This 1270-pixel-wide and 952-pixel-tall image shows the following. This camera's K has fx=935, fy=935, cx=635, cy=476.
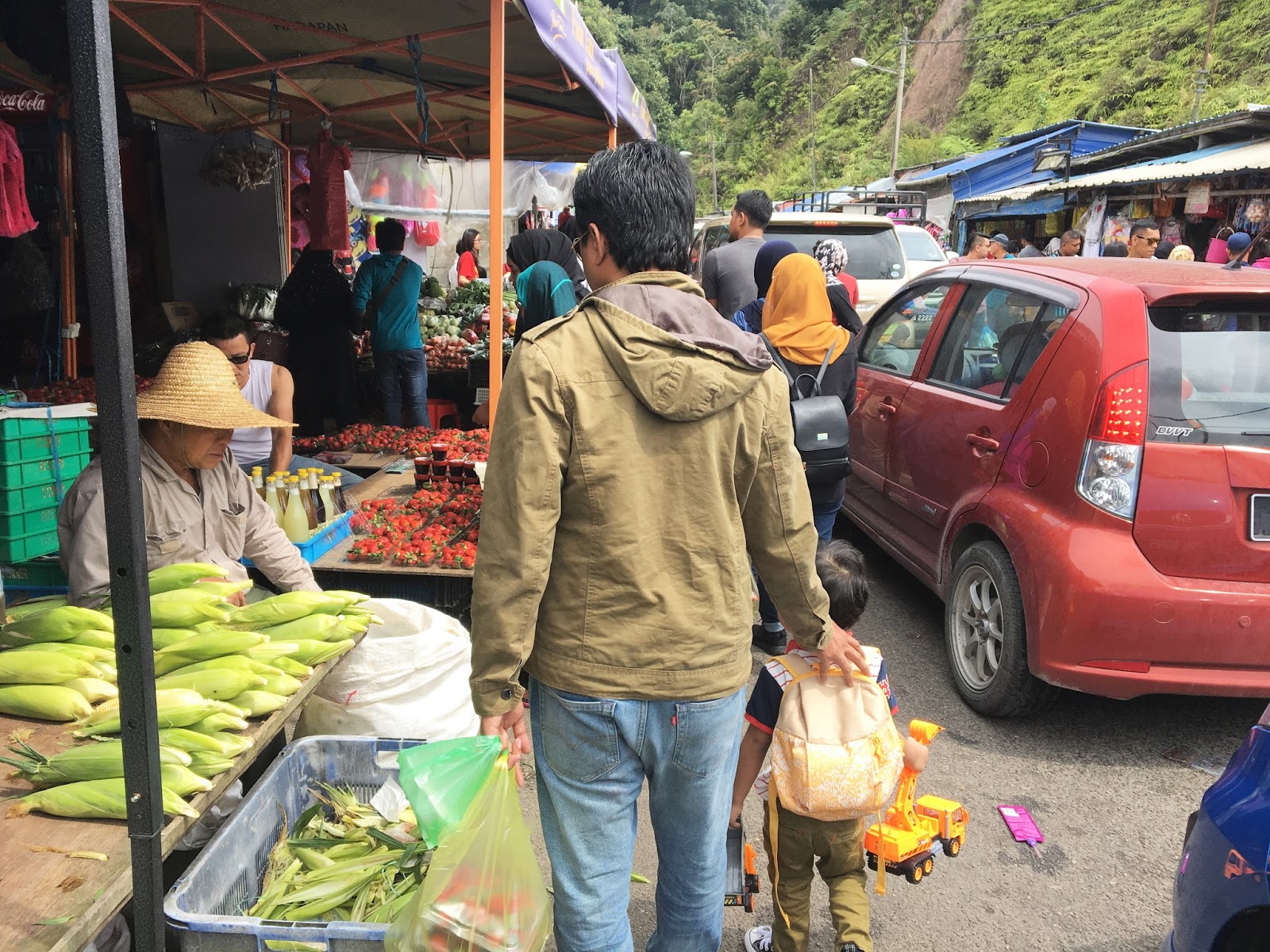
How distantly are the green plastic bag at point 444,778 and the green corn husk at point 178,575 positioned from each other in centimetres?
85

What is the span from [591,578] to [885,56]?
5968cm

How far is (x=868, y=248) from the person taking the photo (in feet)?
36.6

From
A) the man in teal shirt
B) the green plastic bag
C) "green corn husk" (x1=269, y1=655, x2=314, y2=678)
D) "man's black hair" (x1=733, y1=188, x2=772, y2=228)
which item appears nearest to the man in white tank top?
the man in teal shirt

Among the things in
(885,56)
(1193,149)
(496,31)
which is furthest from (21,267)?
(885,56)

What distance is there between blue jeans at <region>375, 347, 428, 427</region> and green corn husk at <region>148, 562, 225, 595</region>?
5440 mm

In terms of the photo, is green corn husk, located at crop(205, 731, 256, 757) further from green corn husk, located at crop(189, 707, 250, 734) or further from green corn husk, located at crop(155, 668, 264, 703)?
green corn husk, located at crop(155, 668, 264, 703)

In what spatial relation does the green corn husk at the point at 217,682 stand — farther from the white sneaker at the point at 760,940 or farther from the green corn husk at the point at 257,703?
the white sneaker at the point at 760,940

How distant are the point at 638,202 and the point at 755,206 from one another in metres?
4.99

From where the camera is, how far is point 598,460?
1.78 metres

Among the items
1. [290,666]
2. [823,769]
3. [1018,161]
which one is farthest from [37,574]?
[1018,161]

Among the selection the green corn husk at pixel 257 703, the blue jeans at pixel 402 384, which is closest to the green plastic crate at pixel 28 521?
the green corn husk at pixel 257 703

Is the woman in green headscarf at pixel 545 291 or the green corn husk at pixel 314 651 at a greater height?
the woman in green headscarf at pixel 545 291

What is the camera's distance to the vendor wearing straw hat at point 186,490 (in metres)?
2.71

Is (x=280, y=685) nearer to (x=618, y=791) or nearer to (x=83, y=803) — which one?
(x=83, y=803)
